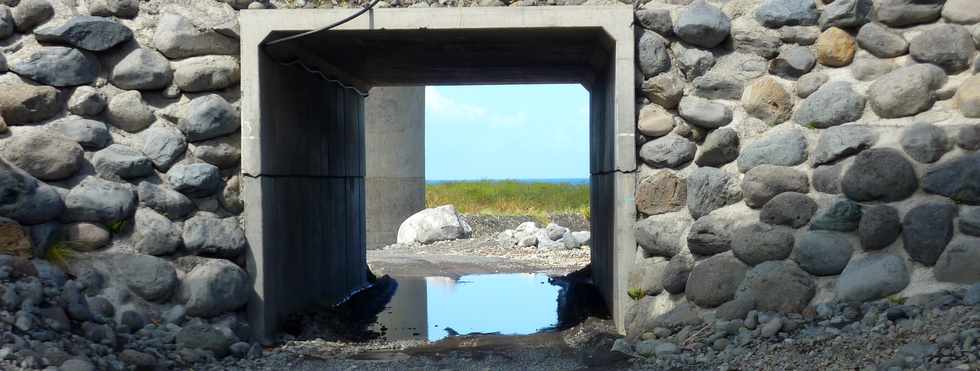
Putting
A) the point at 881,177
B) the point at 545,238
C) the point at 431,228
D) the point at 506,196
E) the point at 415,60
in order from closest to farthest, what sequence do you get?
1. the point at 881,177
2. the point at 415,60
3. the point at 545,238
4. the point at 431,228
5. the point at 506,196

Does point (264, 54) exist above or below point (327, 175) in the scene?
above

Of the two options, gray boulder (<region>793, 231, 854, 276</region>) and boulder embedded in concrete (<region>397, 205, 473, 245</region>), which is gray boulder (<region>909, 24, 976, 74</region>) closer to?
gray boulder (<region>793, 231, 854, 276</region>)

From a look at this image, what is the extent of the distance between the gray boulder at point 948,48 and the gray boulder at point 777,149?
0.97m

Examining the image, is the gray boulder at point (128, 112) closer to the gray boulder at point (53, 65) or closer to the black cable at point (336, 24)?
the gray boulder at point (53, 65)

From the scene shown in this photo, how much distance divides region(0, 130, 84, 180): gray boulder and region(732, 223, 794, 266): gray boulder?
14.8 feet

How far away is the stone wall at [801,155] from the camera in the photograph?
6383 mm

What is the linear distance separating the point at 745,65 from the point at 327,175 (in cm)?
425

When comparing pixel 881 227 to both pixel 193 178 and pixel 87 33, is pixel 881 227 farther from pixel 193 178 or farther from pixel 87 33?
pixel 87 33

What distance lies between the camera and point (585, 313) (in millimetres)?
8594

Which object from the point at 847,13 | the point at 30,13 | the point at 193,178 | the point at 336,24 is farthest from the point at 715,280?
the point at 30,13

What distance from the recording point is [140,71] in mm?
7098

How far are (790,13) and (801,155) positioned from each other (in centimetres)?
102

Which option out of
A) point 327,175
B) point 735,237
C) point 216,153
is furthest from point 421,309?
point 735,237

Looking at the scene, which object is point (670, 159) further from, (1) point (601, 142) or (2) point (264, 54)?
(2) point (264, 54)
